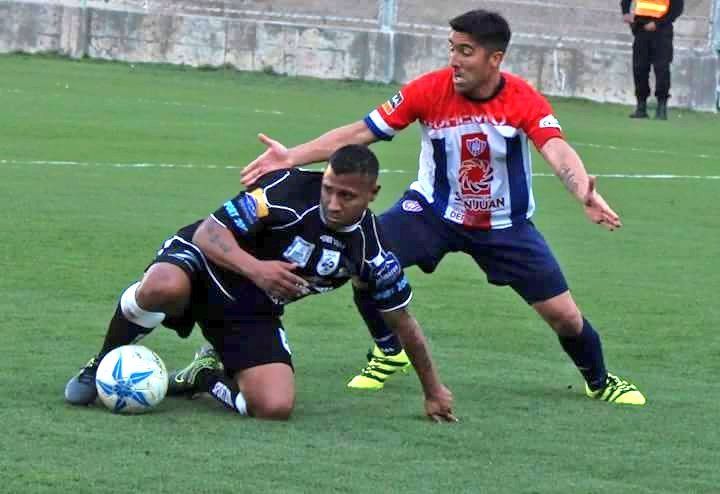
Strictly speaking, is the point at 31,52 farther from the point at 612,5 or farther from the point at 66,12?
the point at 612,5

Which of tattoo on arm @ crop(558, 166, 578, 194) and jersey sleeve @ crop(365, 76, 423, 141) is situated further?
jersey sleeve @ crop(365, 76, 423, 141)

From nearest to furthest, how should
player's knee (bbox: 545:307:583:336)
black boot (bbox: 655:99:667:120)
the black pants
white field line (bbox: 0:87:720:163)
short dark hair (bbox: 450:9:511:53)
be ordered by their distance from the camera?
short dark hair (bbox: 450:9:511:53) → player's knee (bbox: 545:307:583:336) → white field line (bbox: 0:87:720:163) → the black pants → black boot (bbox: 655:99:667:120)

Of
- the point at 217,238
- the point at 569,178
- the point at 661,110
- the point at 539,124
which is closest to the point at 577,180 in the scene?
the point at 569,178

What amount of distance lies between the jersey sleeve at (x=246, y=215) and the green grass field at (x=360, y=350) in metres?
0.73

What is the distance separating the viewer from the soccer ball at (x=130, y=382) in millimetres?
6770

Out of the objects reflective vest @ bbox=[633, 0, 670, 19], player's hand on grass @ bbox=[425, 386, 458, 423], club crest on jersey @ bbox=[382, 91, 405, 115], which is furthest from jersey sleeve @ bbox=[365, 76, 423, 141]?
reflective vest @ bbox=[633, 0, 670, 19]

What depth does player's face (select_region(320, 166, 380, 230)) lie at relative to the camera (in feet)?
21.6

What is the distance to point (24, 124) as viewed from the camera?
729 inches

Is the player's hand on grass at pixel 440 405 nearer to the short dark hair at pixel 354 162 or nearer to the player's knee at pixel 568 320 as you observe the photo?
the short dark hair at pixel 354 162

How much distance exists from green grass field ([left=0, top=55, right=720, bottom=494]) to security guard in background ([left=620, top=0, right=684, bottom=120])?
583 centimetres

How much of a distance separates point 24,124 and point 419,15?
12.0 metres

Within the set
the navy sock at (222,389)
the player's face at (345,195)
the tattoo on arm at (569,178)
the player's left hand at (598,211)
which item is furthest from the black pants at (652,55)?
the player's face at (345,195)

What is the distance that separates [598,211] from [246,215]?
1.37m

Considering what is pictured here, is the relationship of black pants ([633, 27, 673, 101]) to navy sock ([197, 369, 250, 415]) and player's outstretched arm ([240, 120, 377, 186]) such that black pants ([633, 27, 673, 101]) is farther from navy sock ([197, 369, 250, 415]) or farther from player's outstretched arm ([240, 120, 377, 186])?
navy sock ([197, 369, 250, 415])
